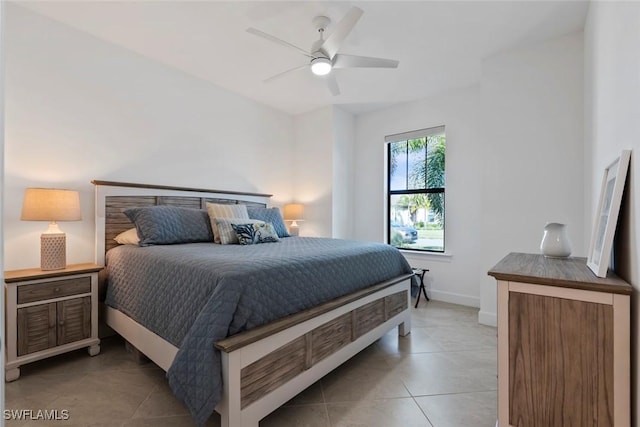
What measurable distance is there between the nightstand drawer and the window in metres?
3.53

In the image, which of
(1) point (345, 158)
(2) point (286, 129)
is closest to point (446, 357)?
(1) point (345, 158)

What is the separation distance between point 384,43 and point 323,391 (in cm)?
282

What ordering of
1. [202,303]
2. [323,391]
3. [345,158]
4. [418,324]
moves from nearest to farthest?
[202,303], [323,391], [418,324], [345,158]

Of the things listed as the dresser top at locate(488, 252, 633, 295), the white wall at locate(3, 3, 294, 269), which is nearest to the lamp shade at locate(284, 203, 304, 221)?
the white wall at locate(3, 3, 294, 269)

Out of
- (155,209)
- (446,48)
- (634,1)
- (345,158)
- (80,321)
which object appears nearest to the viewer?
(634,1)

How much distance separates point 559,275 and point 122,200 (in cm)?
317

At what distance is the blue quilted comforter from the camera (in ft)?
4.39

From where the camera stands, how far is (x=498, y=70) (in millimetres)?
2951

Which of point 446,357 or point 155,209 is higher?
point 155,209

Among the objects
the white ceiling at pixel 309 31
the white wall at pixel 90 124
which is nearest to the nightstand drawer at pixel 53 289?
→ the white wall at pixel 90 124

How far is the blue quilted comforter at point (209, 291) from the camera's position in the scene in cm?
134

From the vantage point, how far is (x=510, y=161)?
9.44 feet

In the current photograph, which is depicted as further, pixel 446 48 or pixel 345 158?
pixel 345 158

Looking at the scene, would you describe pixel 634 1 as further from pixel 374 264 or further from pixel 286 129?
pixel 286 129
